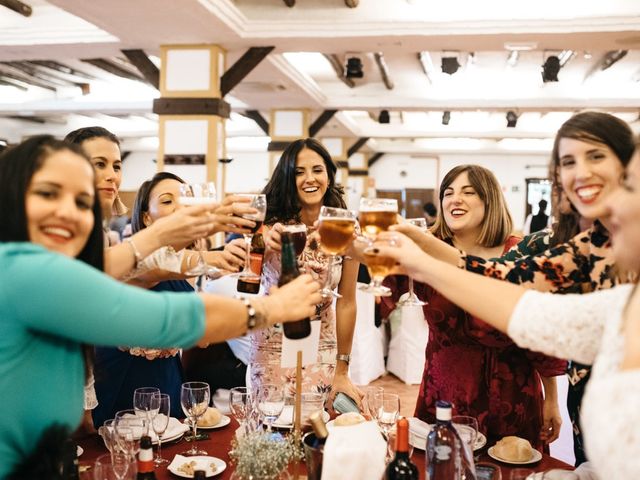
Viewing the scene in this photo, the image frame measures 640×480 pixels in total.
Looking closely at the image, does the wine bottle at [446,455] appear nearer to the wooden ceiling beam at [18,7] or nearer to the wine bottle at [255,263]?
the wine bottle at [255,263]

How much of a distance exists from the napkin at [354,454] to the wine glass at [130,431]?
564 millimetres

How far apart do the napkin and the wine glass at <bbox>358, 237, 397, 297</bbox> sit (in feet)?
1.13

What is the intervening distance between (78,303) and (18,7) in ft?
20.8

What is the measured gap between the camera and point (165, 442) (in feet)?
6.34

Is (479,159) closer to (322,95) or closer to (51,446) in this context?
(322,95)

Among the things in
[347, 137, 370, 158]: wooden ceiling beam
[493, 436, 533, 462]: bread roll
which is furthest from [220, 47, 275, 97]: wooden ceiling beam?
[347, 137, 370, 158]: wooden ceiling beam

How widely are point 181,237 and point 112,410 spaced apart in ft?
3.55

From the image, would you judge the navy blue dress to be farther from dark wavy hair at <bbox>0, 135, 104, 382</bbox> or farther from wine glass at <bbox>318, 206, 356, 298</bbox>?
dark wavy hair at <bbox>0, 135, 104, 382</bbox>

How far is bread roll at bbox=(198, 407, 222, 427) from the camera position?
2.07 m

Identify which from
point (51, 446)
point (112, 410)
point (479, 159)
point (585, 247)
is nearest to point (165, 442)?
point (112, 410)

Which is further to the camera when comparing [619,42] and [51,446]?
[619,42]

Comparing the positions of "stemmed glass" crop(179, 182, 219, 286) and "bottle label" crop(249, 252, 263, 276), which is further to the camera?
"bottle label" crop(249, 252, 263, 276)

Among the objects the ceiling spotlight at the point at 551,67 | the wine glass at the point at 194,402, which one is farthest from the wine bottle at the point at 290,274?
the ceiling spotlight at the point at 551,67

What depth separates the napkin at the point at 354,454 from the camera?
1458mm
